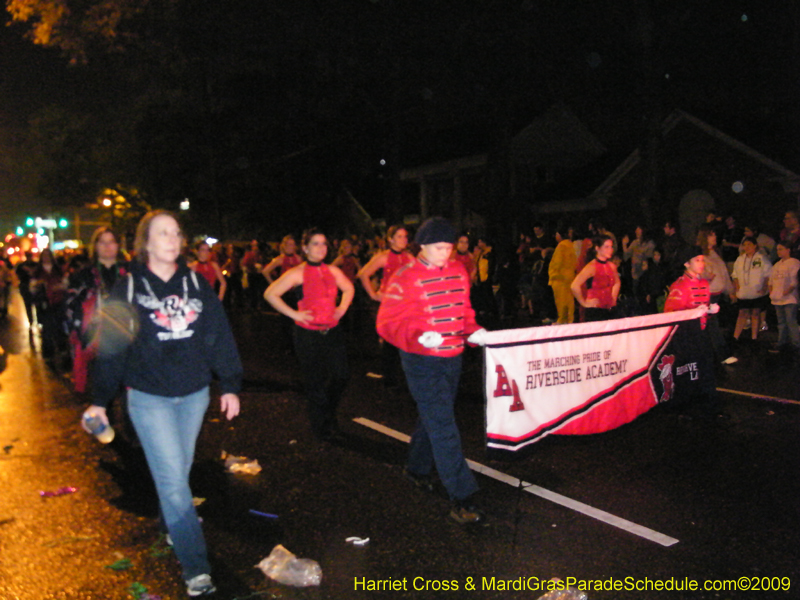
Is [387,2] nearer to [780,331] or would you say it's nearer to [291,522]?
[780,331]

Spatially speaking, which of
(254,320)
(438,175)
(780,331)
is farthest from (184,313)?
(438,175)

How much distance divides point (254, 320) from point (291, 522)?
525 inches

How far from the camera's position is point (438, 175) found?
131 feet

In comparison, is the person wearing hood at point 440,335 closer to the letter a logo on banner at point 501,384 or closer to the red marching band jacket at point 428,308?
the red marching band jacket at point 428,308

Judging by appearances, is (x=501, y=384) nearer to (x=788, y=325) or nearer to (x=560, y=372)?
(x=560, y=372)

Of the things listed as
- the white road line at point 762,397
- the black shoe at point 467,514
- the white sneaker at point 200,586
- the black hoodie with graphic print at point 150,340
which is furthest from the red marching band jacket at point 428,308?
the white road line at point 762,397

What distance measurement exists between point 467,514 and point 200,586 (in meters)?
1.70

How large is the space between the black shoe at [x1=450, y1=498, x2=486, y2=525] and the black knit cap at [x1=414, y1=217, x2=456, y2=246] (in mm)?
1673

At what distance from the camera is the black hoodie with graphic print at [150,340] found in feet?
12.7

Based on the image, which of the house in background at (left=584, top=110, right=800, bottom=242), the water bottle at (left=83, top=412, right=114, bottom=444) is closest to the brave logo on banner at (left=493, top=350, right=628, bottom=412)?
the water bottle at (left=83, top=412, right=114, bottom=444)

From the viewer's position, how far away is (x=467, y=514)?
16.1 feet

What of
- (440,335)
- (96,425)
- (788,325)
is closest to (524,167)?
(788,325)

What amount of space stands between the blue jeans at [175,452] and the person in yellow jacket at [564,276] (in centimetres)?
926

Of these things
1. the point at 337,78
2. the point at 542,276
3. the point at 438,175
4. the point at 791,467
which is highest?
the point at 337,78
